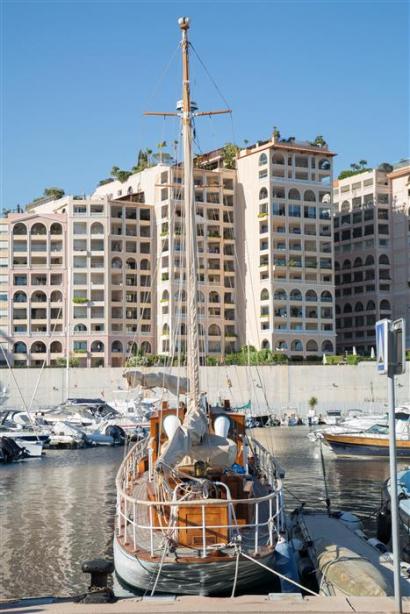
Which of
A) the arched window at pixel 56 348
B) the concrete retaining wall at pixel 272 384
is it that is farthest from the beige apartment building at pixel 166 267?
the concrete retaining wall at pixel 272 384

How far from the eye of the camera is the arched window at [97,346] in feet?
397

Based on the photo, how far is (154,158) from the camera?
134 meters

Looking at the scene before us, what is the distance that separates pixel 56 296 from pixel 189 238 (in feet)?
325

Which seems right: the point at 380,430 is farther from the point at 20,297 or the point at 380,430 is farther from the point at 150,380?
the point at 20,297

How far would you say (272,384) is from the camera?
364ft

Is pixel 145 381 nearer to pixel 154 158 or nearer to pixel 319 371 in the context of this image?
pixel 319 371

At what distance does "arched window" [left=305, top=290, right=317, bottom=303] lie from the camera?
124000 mm

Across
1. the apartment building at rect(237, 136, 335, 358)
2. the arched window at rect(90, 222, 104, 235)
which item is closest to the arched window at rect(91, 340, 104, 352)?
the arched window at rect(90, 222, 104, 235)

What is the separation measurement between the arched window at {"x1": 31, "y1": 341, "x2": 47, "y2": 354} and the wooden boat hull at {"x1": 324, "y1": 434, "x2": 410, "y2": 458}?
66.3 m

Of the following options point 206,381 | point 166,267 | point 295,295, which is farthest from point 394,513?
point 295,295

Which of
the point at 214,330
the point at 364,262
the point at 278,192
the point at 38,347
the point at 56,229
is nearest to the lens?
the point at 38,347

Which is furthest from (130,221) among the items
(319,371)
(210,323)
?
(319,371)

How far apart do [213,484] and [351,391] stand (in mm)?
90299

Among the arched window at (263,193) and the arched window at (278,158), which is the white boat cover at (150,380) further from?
the arched window at (278,158)
